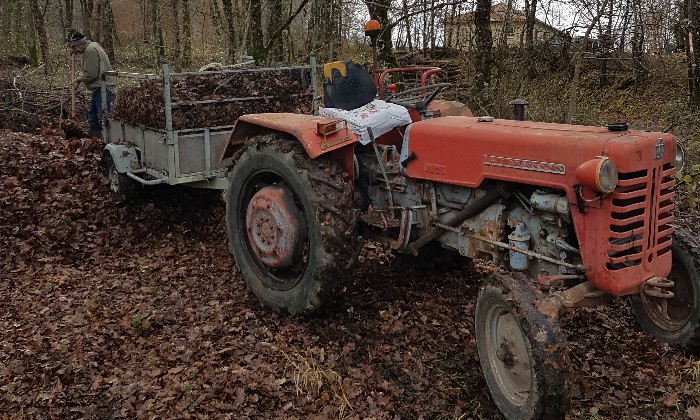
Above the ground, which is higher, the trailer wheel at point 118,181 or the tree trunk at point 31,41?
the tree trunk at point 31,41

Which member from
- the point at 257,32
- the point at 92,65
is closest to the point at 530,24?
the point at 257,32

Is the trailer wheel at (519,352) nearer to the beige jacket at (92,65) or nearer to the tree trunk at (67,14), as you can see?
the beige jacket at (92,65)

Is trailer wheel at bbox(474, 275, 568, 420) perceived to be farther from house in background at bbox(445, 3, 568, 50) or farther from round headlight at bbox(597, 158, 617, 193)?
house in background at bbox(445, 3, 568, 50)

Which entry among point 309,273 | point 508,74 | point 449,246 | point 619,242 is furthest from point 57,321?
point 508,74

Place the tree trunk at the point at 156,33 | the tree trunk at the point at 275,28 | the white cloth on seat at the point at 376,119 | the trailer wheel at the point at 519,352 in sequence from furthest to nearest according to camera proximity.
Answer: the tree trunk at the point at 156,33, the tree trunk at the point at 275,28, the white cloth on seat at the point at 376,119, the trailer wheel at the point at 519,352

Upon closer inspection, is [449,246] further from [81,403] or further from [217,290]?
[81,403]

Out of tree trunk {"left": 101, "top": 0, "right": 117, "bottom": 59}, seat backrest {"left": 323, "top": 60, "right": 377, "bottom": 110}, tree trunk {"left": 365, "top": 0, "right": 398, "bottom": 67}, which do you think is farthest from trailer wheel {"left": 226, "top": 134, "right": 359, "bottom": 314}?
tree trunk {"left": 101, "top": 0, "right": 117, "bottom": 59}

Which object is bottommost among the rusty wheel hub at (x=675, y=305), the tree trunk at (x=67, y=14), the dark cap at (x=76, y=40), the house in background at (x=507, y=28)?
the rusty wheel hub at (x=675, y=305)

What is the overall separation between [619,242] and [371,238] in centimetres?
170

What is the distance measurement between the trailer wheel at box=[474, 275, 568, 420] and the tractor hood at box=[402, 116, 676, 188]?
2.01ft

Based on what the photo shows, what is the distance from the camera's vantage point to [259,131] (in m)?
4.80

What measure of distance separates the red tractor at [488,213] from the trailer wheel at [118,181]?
68.8 inches

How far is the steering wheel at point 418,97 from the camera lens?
445cm

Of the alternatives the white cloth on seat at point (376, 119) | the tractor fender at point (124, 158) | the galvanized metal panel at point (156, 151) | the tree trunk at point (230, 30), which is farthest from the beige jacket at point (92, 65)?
the tree trunk at point (230, 30)
